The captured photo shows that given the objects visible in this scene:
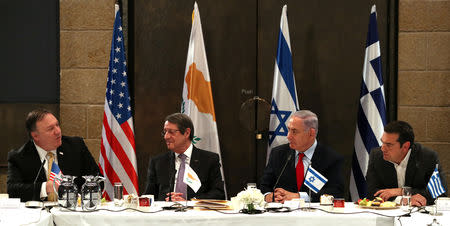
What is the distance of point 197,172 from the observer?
4906mm

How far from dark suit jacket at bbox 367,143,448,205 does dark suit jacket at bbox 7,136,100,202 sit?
214 centimetres

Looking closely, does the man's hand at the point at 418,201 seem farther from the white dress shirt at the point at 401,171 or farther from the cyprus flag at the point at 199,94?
the cyprus flag at the point at 199,94

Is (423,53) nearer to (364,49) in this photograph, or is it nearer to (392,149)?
(364,49)

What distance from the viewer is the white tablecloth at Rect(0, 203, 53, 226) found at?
370 cm

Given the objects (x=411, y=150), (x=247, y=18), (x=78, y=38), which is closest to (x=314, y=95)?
(x=247, y=18)

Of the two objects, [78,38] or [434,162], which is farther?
[78,38]

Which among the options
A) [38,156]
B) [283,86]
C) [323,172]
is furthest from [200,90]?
[38,156]

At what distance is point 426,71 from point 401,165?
5.34 feet

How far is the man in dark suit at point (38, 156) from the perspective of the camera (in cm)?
479

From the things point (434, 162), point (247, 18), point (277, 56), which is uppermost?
point (247, 18)

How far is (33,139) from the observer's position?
4.91 meters

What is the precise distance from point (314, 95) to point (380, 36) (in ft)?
2.75

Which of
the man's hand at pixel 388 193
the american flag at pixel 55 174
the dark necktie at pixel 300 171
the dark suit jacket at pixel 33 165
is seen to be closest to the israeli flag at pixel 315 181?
the man's hand at pixel 388 193

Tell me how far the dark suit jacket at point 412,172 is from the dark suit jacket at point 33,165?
2.14m
